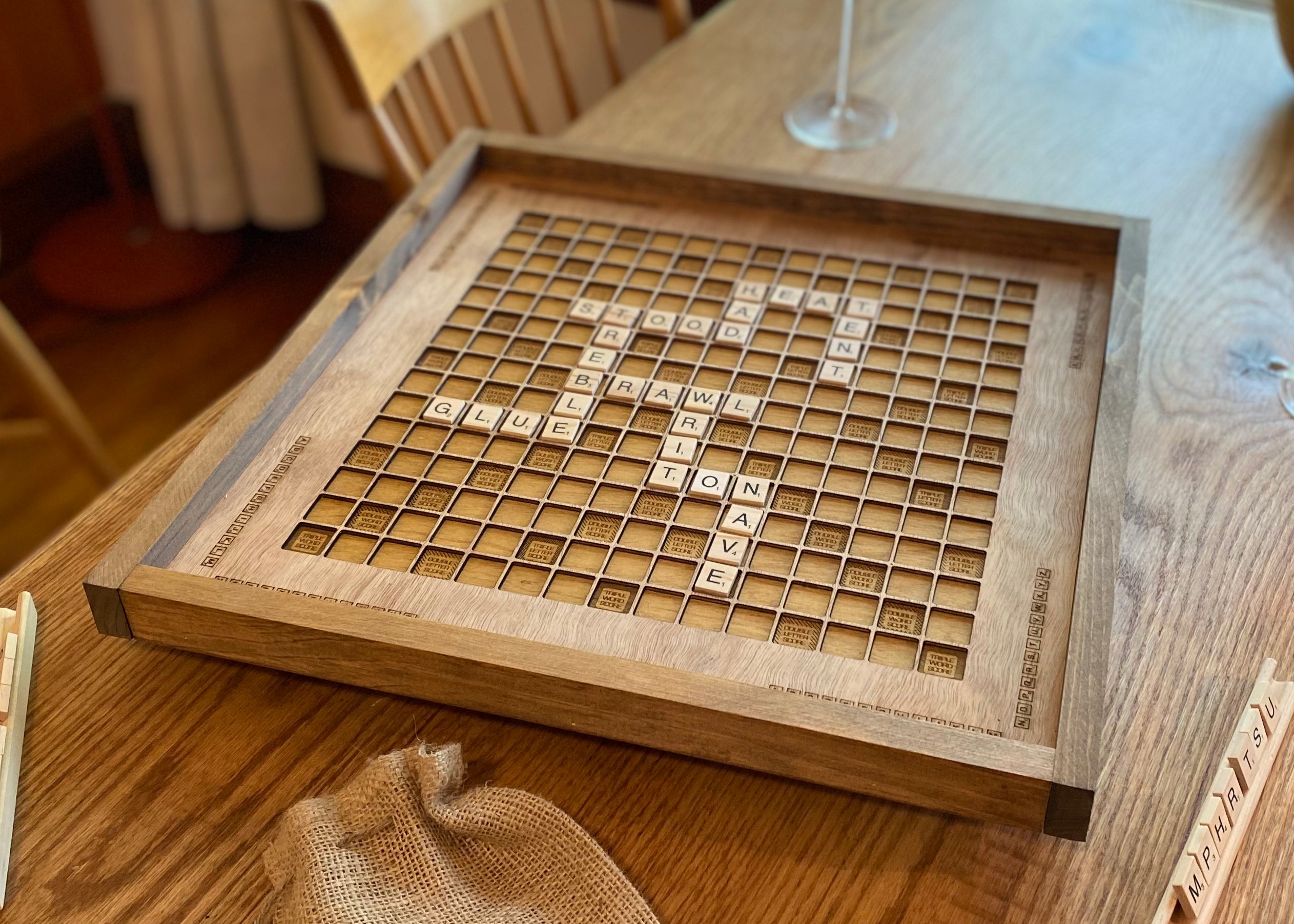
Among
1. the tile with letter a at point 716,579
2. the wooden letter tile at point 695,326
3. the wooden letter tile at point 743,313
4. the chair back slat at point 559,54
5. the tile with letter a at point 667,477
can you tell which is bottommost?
the chair back slat at point 559,54

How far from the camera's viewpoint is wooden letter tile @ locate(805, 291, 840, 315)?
0.85 metres

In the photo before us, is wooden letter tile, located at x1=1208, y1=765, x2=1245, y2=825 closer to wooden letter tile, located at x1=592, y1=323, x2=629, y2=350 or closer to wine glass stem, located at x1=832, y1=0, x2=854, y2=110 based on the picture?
wooden letter tile, located at x1=592, y1=323, x2=629, y2=350

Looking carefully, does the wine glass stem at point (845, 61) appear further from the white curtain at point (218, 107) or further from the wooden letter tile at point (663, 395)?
the white curtain at point (218, 107)

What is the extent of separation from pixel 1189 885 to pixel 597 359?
464 mm

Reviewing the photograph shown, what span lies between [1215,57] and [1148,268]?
447 millimetres

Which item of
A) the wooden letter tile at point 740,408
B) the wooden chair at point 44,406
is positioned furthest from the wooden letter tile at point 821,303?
the wooden chair at point 44,406

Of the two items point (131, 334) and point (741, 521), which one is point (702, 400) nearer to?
point (741, 521)

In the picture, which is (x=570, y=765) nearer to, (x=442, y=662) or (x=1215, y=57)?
(x=442, y=662)

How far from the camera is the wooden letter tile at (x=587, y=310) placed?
2.79ft

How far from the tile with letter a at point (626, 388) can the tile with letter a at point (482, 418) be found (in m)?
0.07

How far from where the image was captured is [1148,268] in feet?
3.27

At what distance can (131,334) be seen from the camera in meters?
2.38

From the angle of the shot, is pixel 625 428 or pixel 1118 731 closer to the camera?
pixel 1118 731

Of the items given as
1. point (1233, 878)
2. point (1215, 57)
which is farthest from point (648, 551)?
point (1215, 57)
